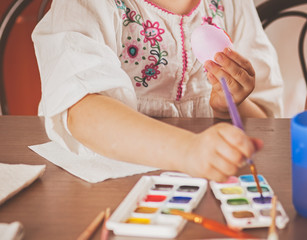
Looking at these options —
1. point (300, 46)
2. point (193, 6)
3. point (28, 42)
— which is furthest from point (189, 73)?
point (28, 42)

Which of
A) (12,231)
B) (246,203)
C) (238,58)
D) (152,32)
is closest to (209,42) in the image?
(238,58)

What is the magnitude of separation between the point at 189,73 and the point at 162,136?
373mm

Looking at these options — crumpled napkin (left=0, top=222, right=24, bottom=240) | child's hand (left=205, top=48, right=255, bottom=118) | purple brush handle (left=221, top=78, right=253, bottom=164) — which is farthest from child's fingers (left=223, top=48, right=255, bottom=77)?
crumpled napkin (left=0, top=222, right=24, bottom=240)

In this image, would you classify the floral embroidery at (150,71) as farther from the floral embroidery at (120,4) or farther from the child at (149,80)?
the floral embroidery at (120,4)

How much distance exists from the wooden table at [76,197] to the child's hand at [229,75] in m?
0.07

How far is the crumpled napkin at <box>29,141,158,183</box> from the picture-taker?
60 centimetres

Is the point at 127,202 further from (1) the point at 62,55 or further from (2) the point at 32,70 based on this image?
(2) the point at 32,70

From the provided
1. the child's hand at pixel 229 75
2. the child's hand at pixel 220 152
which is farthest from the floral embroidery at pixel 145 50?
the child's hand at pixel 220 152

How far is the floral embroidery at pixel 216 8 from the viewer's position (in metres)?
0.90

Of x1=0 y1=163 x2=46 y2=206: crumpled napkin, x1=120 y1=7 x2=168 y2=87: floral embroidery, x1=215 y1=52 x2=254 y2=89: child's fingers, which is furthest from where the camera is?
x1=120 y1=7 x2=168 y2=87: floral embroidery

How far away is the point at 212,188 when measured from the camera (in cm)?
55

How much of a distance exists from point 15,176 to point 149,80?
1.08 feet

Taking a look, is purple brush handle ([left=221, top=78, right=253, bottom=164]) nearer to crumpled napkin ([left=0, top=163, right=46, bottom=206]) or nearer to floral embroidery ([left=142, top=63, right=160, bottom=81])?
crumpled napkin ([left=0, top=163, right=46, bottom=206])

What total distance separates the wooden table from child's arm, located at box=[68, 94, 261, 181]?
0.16ft
